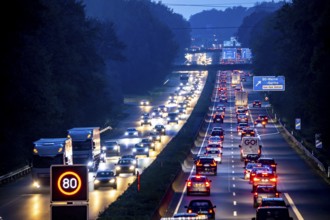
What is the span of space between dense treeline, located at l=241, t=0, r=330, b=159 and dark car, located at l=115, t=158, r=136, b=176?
1496 centimetres

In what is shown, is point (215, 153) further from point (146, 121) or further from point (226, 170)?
point (146, 121)

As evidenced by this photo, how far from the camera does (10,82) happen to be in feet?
235

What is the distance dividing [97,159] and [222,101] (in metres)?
100

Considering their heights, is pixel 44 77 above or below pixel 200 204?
above

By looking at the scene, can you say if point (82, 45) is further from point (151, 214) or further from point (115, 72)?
point (151, 214)

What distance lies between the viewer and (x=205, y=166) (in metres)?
67.4

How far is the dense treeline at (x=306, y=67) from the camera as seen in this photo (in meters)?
75.9

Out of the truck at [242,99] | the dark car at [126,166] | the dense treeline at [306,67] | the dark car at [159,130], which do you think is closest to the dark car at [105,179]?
the dark car at [126,166]

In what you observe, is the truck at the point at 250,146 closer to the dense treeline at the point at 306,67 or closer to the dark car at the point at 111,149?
the dense treeline at the point at 306,67

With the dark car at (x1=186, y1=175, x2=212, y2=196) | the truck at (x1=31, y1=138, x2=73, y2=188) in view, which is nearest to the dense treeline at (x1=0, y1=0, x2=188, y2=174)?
the truck at (x1=31, y1=138, x2=73, y2=188)

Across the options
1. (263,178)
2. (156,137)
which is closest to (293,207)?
(263,178)

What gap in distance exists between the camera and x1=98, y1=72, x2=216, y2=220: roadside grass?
37263 millimetres

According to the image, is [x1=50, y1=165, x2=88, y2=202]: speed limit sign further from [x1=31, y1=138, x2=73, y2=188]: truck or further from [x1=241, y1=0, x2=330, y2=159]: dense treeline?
[x1=241, y1=0, x2=330, y2=159]: dense treeline

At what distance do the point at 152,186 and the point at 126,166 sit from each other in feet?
57.9
